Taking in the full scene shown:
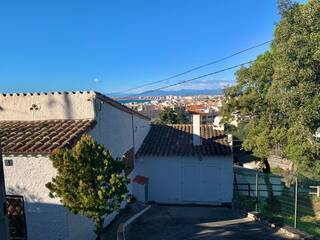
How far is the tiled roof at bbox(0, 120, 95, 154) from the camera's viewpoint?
365 inches

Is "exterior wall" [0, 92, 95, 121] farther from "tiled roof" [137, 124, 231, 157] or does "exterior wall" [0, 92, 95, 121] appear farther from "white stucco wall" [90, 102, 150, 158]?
"tiled roof" [137, 124, 231, 157]

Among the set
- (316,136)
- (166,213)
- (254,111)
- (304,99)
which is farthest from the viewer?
(254,111)

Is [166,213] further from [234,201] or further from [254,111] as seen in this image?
[254,111]

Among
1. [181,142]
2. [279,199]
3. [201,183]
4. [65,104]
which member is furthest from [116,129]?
[279,199]

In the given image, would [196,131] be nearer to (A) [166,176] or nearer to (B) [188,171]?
(B) [188,171]

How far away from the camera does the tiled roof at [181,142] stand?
17500mm

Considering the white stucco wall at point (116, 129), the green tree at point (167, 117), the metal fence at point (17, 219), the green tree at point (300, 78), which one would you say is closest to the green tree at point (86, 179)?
the metal fence at point (17, 219)

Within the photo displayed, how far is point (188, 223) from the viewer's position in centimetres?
1396

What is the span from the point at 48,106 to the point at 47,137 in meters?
2.44

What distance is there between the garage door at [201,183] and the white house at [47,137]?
3899mm

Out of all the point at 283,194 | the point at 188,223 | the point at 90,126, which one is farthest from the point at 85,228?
the point at 283,194

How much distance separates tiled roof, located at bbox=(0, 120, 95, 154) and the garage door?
7819 millimetres

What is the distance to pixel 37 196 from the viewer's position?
9250 millimetres

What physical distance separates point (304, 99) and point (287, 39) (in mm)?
2465
